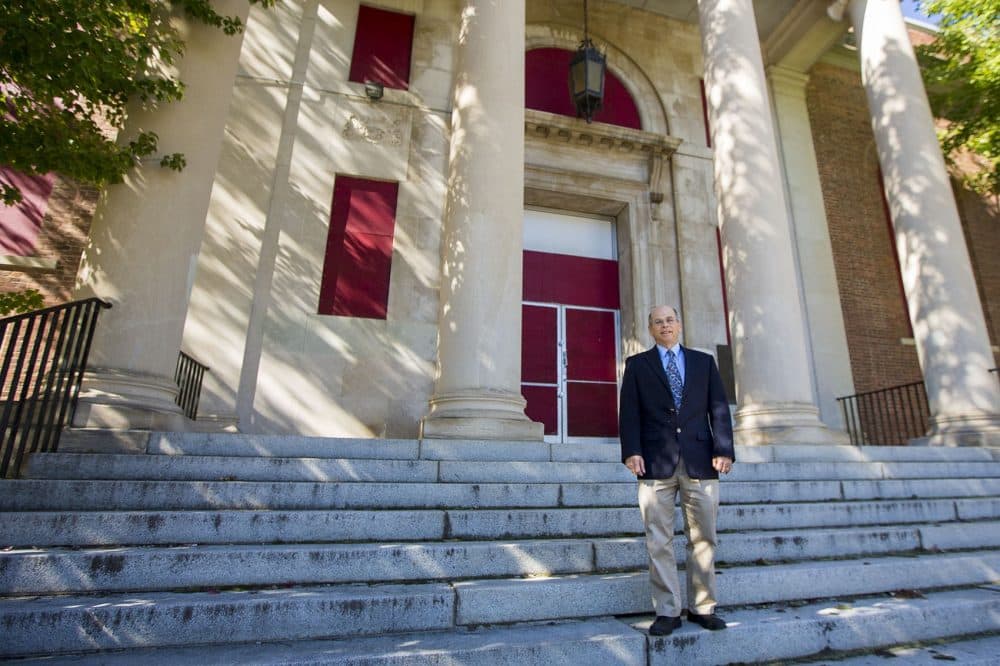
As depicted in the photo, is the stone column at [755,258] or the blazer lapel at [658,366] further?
the stone column at [755,258]

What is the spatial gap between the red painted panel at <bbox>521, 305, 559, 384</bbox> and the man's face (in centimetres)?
660

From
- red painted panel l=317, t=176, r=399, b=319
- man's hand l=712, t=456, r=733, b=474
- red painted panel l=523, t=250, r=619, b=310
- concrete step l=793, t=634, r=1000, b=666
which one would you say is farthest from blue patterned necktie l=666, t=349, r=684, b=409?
red painted panel l=523, t=250, r=619, b=310

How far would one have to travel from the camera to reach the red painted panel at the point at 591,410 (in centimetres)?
1004

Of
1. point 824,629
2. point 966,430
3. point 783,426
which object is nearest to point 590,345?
point 783,426

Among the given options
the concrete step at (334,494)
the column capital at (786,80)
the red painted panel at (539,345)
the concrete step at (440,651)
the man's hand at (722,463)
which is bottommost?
the concrete step at (440,651)

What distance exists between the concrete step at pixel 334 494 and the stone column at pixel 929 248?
15.5 ft

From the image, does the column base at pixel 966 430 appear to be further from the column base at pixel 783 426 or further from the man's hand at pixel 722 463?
the man's hand at pixel 722 463

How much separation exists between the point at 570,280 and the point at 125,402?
25.9 feet

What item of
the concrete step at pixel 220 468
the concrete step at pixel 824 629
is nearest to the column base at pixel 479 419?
the concrete step at pixel 220 468

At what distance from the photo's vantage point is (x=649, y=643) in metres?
2.72

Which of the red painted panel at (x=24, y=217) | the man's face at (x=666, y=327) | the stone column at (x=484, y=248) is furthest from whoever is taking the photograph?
the red painted panel at (x=24, y=217)

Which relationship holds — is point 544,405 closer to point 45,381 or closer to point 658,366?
point 658,366

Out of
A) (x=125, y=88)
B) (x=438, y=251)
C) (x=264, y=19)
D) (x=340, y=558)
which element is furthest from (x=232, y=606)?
(x=264, y=19)

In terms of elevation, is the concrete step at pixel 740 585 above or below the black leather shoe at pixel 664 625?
above
